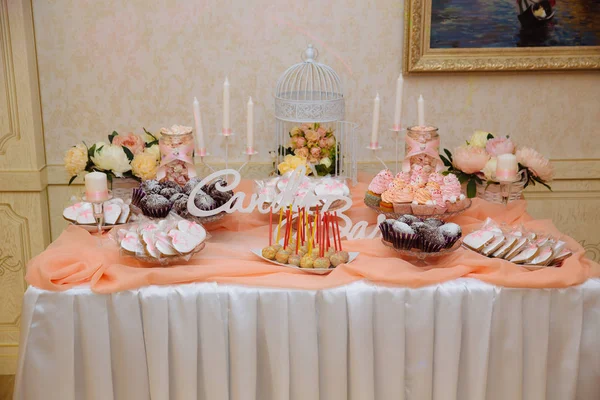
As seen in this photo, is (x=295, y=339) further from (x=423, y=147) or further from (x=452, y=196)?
(x=423, y=147)

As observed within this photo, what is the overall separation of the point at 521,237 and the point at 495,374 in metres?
0.46

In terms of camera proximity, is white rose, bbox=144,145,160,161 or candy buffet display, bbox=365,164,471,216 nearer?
candy buffet display, bbox=365,164,471,216

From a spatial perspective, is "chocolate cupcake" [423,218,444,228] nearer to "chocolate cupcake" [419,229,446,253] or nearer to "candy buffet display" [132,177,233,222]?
"chocolate cupcake" [419,229,446,253]

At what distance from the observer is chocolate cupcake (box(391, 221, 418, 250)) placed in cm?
221

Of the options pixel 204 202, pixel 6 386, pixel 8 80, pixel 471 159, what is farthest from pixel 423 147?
pixel 6 386

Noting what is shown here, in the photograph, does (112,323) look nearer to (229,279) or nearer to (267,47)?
(229,279)

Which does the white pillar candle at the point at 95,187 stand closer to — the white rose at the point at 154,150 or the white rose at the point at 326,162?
the white rose at the point at 154,150

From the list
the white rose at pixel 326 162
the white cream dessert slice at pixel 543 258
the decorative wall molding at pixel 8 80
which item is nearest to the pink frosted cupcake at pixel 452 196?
the white cream dessert slice at pixel 543 258

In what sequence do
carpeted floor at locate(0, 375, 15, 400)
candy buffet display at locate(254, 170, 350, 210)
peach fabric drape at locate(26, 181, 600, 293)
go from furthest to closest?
carpeted floor at locate(0, 375, 15, 400) < candy buffet display at locate(254, 170, 350, 210) < peach fabric drape at locate(26, 181, 600, 293)

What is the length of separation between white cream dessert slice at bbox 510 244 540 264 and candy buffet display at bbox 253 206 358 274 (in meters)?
0.53

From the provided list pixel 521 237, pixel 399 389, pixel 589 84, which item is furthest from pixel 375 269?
pixel 589 84

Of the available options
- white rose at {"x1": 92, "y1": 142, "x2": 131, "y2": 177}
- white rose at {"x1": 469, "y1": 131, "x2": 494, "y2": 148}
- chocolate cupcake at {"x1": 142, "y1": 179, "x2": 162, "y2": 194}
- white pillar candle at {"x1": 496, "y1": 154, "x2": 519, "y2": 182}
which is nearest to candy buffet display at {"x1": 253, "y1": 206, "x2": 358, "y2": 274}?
chocolate cupcake at {"x1": 142, "y1": 179, "x2": 162, "y2": 194}

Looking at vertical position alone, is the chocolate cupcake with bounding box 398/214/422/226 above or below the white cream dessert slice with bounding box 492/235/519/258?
above

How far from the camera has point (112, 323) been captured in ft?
6.91
